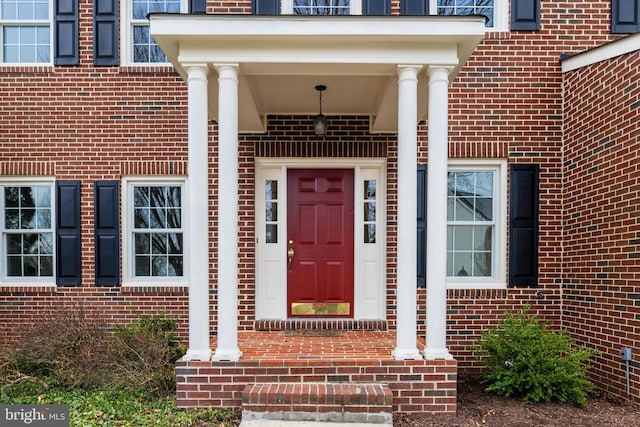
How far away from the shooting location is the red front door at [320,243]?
5312 mm

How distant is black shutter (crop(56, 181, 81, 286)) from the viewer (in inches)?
209

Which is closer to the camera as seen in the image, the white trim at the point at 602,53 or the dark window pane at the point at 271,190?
the white trim at the point at 602,53

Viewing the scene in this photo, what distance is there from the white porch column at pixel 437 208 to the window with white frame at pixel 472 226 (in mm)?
1623

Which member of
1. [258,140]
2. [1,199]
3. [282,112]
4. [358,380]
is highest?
[282,112]

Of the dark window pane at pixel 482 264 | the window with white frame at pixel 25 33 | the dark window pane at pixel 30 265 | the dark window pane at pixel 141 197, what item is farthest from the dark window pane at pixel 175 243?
the dark window pane at pixel 482 264

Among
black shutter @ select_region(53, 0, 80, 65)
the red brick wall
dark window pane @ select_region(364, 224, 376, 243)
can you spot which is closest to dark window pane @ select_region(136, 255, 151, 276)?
black shutter @ select_region(53, 0, 80, 65)

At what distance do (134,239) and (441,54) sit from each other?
14.1 feet

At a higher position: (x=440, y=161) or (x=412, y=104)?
(x=412, y=104)

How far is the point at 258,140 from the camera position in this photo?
17.2ft

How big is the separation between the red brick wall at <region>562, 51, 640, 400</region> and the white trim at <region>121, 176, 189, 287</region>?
4.78 m

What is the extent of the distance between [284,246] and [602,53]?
166 inches

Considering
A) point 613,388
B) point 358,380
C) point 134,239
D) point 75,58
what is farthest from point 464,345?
point 75,58

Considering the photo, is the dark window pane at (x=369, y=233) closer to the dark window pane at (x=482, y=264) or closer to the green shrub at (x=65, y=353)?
the dark window pane at (x=482, y=264)

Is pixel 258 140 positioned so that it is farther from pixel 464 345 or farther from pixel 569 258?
pixel 569 258
